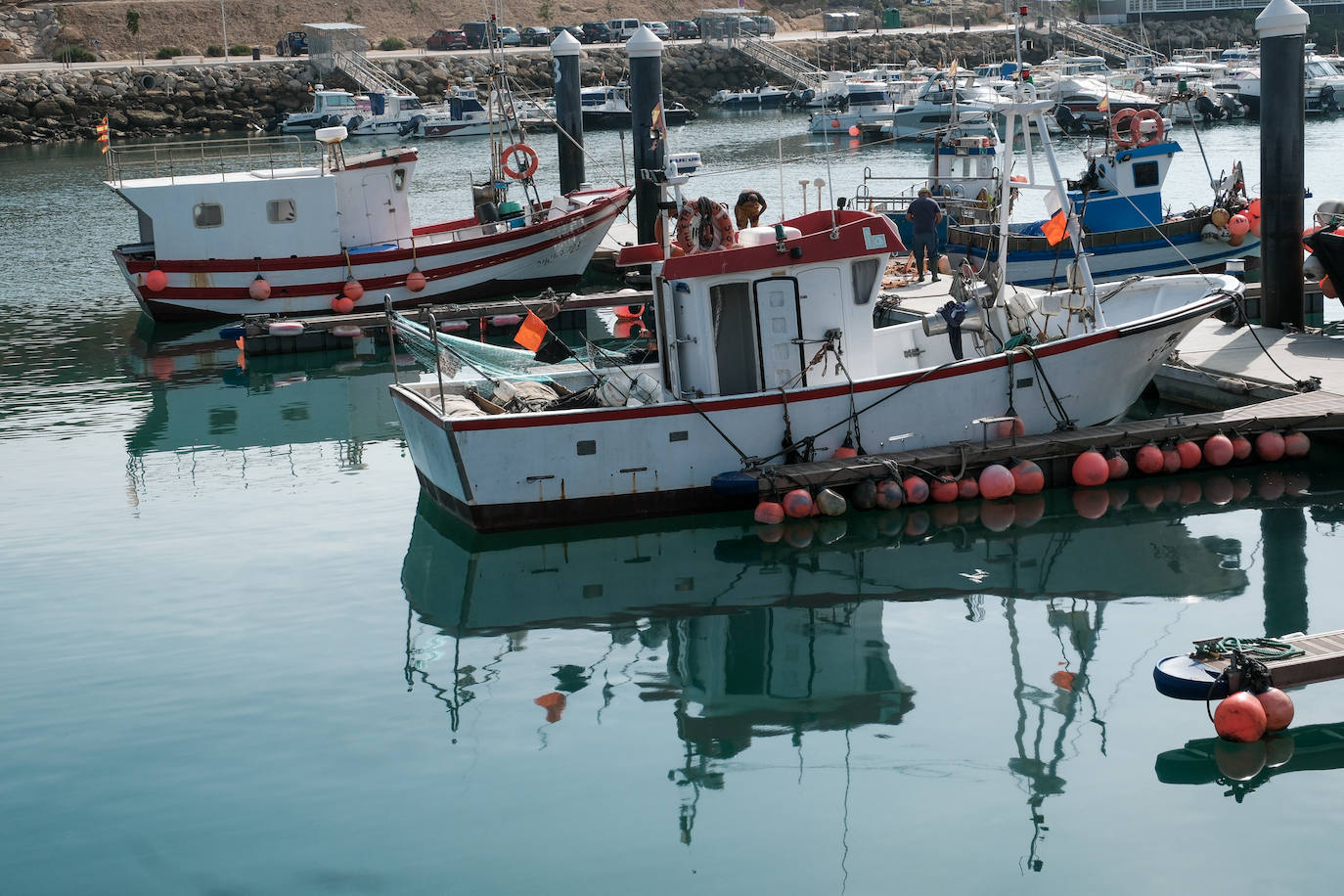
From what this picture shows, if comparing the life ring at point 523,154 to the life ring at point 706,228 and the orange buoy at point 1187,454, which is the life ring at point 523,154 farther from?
the orange buoy at point 1187,454

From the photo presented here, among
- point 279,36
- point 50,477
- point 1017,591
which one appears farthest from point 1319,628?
point 279,36

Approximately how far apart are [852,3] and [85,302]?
75.8m

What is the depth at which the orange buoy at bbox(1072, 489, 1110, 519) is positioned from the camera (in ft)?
46.8

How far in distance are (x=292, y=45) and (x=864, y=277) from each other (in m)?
65.6

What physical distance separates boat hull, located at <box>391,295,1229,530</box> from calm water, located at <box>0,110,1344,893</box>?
427mm

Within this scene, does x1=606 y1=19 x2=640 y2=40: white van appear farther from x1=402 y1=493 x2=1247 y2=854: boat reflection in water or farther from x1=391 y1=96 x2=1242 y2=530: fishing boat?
x1=402 y1=493 x2=1247 y2=854: boat reflection in water

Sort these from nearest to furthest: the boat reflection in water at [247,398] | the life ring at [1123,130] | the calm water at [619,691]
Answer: the calm water at [619,691]
the boat reflection in water at [247,398]
the life ring at [1123,130]

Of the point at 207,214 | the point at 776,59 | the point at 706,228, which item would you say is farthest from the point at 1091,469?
the point at 776,59

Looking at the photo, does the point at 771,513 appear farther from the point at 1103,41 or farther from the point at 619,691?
the point at 1103,41

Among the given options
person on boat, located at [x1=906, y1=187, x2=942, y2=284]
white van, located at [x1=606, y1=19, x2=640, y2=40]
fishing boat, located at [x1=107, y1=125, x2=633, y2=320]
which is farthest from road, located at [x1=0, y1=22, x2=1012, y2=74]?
person on boat, located at [x1=906, y1=187, x2=942, y2=284]

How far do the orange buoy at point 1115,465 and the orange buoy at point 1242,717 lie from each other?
5597mm

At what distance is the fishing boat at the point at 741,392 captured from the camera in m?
13.8

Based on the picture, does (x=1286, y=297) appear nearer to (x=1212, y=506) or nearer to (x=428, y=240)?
(x=1212, y=506)

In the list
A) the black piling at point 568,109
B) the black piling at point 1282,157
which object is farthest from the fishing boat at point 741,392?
the black piling at point 568,109
